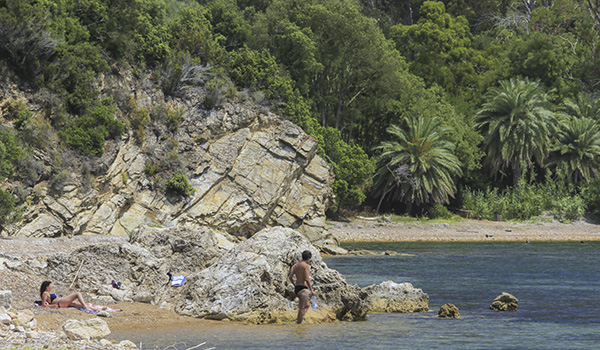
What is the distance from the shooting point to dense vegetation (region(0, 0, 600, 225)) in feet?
119

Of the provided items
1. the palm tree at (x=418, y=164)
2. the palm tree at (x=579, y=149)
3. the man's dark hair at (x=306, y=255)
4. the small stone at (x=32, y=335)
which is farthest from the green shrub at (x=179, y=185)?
the palm tree at (x=579, y=149)

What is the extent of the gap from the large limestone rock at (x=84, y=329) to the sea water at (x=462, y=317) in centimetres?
92

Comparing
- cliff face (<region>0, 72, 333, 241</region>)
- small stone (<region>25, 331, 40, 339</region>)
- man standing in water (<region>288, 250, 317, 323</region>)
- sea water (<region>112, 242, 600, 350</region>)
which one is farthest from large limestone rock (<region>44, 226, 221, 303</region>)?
cliff face (<region>0, 72, 333, 241</region>)

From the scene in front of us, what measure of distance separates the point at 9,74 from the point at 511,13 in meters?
58.4

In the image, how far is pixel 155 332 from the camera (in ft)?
52.7

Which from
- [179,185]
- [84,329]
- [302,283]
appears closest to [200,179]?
[179,185]

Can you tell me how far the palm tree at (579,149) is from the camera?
61406mm

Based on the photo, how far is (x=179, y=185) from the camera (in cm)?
3841

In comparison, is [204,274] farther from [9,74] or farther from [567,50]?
[567,50]

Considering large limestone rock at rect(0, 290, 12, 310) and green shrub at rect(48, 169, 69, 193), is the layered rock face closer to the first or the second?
large limestone rock at rect(0, 290, 12, 310)

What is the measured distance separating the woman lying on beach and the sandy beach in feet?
0.94

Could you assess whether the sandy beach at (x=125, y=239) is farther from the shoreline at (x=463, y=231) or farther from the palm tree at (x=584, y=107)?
the palm tree at (x=584, y=107)

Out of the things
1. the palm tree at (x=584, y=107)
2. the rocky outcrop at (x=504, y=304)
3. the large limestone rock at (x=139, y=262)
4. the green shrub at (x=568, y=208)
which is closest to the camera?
the large limestone rock at (x=139, y=262)

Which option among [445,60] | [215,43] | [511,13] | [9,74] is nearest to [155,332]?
[9,74]
